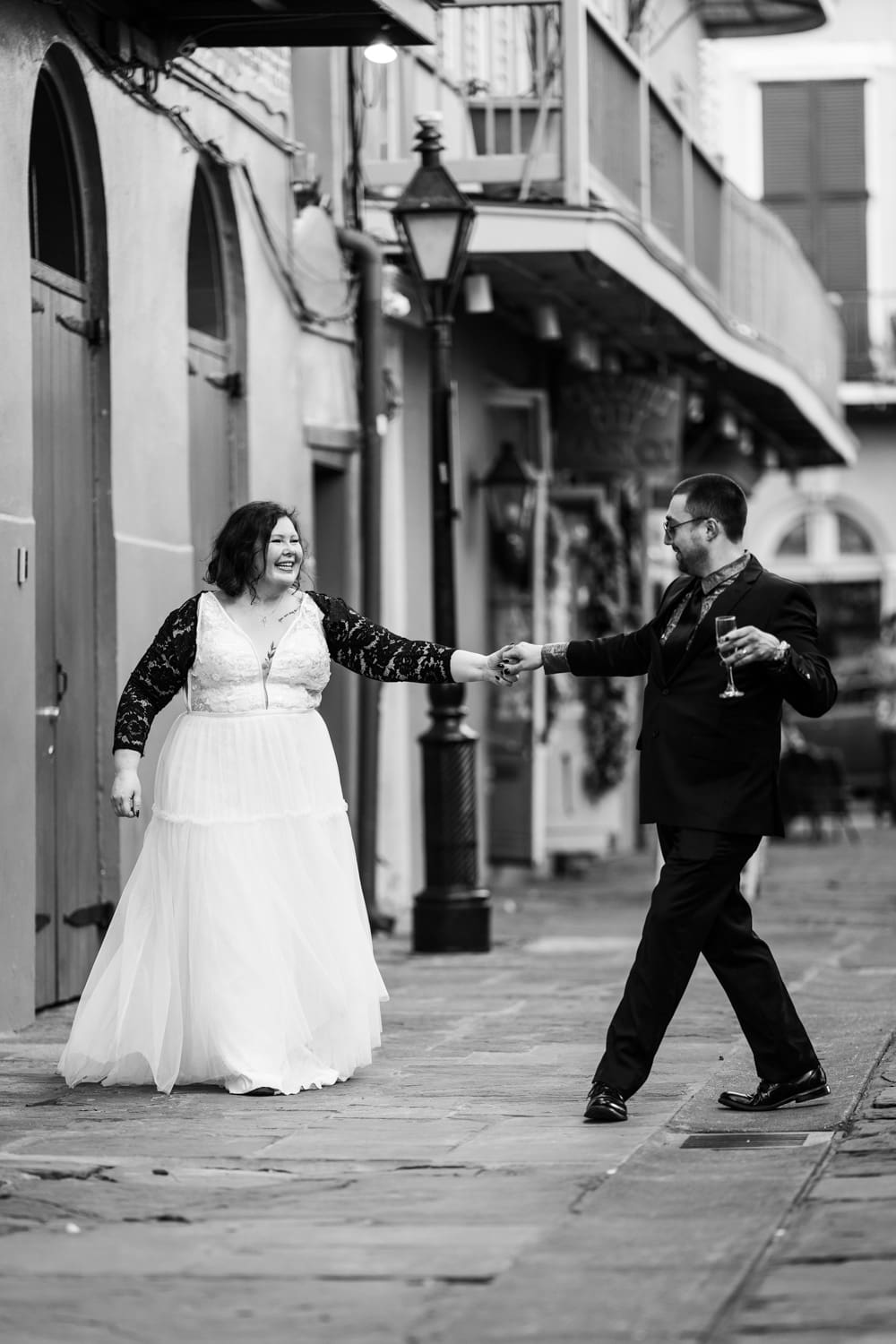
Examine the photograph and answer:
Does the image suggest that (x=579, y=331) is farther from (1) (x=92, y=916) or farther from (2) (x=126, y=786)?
(2) (x=126, y=786)

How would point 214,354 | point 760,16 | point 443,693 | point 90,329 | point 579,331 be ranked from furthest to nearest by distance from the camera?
point 760,16 → point 579,331 → point 443,693 → point 214,354 → point 90,329

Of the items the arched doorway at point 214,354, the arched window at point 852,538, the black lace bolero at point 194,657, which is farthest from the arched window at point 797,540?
the black lace bolero at point 194,657

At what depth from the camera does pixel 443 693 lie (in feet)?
39.4

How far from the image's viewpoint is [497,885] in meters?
16.8

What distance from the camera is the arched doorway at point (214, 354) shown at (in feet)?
37.0

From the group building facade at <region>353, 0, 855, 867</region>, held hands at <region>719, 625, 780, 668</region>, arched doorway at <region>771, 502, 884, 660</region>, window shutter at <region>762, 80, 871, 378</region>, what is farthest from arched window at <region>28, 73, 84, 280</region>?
arched doorway at <region>771, 502, 884, 660</region>

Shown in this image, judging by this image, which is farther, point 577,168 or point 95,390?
point 577,168

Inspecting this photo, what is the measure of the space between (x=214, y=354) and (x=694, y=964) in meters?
5.44

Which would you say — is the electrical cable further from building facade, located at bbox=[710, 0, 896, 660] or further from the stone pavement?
building facade, located at bbox=[710, 0, 896, 660]

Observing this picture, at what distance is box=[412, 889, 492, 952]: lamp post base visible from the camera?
11.9 m

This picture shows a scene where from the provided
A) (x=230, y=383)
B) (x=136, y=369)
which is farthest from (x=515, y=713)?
(x=136, y=369)

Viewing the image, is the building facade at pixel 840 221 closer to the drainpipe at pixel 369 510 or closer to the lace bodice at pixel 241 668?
the drainpipe at pixel 369 510

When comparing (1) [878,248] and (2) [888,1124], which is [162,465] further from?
(1) [878,248]

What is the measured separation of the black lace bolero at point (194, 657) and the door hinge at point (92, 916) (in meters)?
2.11
